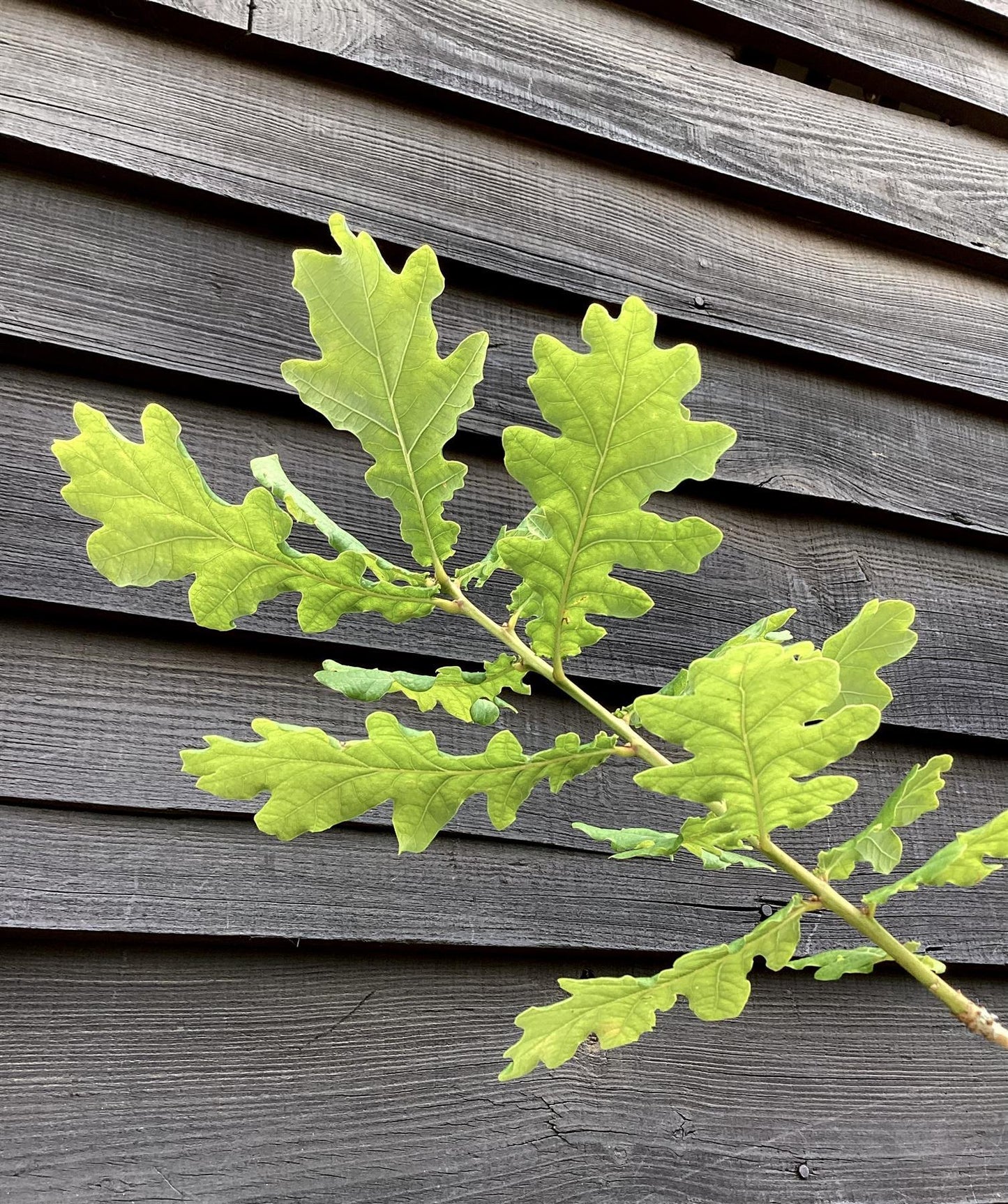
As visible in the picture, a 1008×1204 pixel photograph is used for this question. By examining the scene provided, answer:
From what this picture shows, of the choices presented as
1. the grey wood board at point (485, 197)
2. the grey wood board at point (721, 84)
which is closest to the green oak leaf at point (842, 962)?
the grey wood board at point (485, 197)

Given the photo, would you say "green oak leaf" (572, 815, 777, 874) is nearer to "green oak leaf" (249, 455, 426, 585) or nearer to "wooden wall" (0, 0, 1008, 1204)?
"green oak leaf" (249, 455, 426, 585)

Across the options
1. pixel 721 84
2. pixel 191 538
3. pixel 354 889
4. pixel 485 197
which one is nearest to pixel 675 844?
pixel 191 538

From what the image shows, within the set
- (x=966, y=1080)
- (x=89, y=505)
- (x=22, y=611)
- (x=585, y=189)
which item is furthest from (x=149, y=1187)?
(x=585, y=189)

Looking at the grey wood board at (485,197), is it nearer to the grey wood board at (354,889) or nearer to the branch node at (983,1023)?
the grey wood board at (354,889)

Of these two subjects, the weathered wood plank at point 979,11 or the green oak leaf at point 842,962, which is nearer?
the green oak leaf at point 842,962

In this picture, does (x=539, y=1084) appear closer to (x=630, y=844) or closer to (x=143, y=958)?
(x=143, y=958)

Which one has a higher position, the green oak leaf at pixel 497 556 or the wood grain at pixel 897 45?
the wood grain at pixel 897 45

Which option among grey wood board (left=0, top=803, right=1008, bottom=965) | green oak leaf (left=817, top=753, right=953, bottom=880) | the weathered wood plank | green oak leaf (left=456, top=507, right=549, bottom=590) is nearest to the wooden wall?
grey wood board (left=0, top=803, right=1008, bottom=965)
